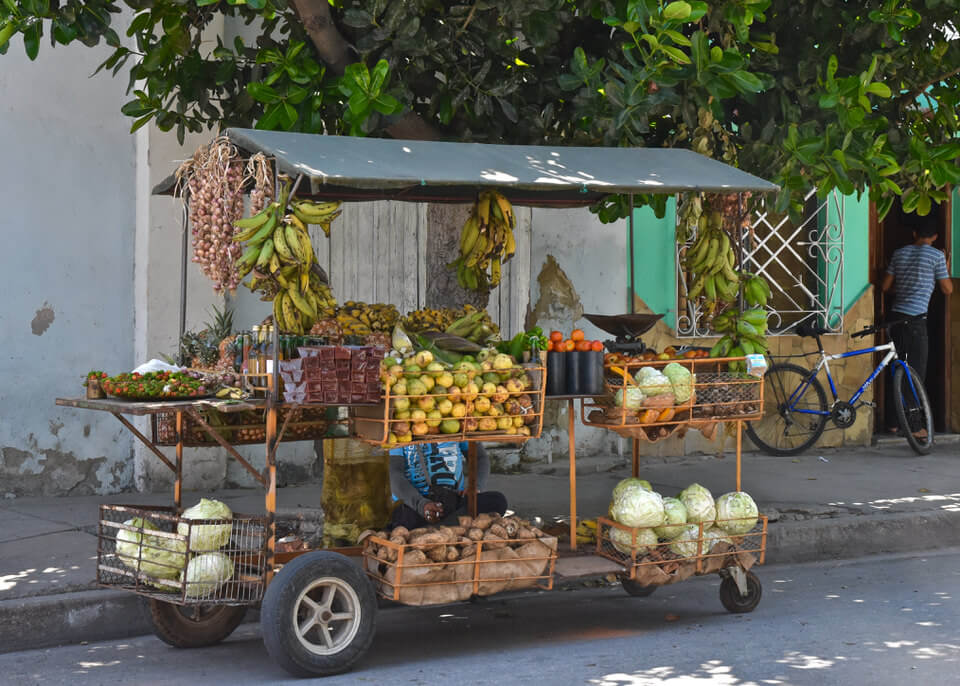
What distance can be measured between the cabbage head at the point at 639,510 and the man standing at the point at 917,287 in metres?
6.37

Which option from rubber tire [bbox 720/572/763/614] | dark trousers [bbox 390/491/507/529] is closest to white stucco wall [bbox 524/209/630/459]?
dark trousers [bbox 390/491/507/529]

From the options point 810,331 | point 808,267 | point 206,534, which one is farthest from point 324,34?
point 808,267

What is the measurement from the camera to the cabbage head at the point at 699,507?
18.8 feet

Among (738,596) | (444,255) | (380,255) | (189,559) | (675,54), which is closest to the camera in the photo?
(189,559)

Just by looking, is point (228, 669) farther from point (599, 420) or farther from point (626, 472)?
point (626, 472)

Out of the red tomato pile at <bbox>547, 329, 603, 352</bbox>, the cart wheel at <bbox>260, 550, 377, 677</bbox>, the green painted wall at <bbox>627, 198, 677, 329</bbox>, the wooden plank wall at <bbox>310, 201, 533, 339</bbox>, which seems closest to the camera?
the cart wheel at <bbox>260, 550, 377, 677</bbox>

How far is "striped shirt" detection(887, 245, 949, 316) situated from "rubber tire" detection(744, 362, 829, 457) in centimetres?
130

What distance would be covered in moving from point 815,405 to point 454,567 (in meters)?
6.66

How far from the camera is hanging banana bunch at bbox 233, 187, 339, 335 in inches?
192

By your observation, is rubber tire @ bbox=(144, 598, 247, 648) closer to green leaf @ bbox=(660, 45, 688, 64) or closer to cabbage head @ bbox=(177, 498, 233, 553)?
cabbage head @ bbox=(177, 498, 233, 553)

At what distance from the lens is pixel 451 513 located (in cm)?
601

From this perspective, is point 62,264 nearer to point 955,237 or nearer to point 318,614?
point 318,614

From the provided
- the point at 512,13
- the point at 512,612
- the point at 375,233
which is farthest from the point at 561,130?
the point at 512,612

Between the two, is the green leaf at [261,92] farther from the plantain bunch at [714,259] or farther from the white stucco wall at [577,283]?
the white stucco wall at [577,283]
